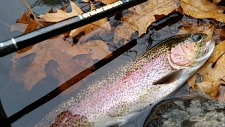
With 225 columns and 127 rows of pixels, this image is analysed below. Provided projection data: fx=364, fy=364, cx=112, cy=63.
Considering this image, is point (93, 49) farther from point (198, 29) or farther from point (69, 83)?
point (198, 29)

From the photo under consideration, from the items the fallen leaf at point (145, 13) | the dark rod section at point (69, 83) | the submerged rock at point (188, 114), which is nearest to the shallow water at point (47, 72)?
the dark rod section at point (69, 83)

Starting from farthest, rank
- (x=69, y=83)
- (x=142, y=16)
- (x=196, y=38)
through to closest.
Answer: (x=142, y=16)
(x=69, y=83)
(x=196, y=38)

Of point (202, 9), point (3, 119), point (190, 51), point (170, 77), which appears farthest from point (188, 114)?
point (3, 119)

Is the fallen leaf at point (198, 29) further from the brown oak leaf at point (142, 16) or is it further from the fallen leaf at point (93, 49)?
the fallen leaf at point (93, 49)

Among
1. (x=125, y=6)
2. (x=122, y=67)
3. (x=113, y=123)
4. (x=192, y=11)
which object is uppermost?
(x=125, y=6)

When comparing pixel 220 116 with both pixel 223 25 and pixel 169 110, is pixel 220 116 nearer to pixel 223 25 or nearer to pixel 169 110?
pixel 169 110

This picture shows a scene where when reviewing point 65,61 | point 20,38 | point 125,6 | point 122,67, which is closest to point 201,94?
point 122,67

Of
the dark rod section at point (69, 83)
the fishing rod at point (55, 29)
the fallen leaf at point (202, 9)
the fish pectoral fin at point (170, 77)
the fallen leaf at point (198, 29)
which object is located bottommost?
the fish pectoral fin at point (170, 77)
